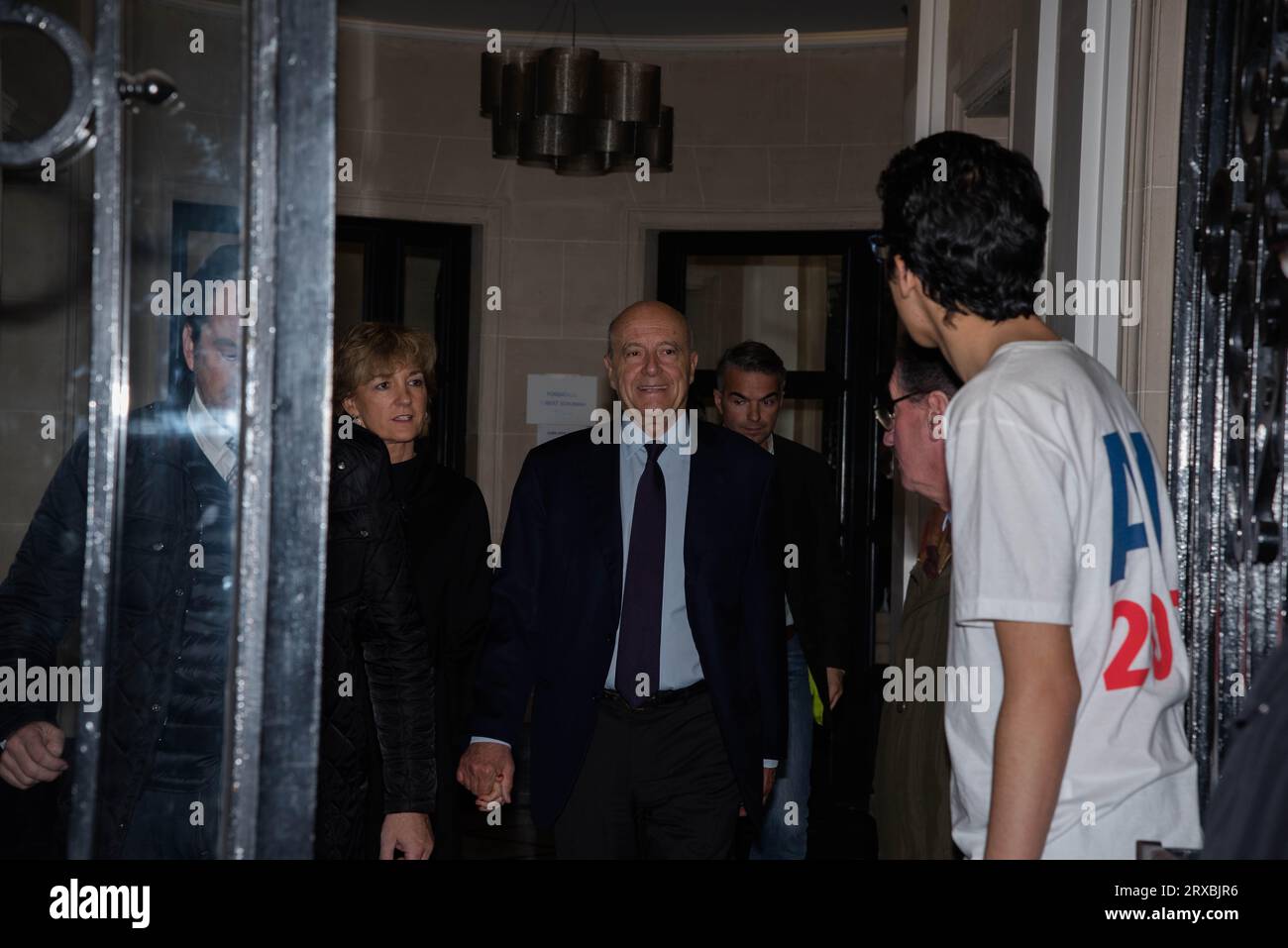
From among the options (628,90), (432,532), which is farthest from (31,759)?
(628,90)

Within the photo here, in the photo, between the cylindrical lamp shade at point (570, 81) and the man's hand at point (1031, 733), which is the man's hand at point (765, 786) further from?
the cylindrical lamp shade at point (570, 81)

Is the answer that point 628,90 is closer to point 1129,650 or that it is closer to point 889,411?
point 889,411

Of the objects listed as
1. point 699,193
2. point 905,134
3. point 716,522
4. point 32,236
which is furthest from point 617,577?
point 699,193

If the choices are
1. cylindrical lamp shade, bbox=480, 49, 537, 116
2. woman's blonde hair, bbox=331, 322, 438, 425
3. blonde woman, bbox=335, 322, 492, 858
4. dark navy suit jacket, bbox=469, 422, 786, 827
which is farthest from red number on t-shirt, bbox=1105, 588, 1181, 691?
cylindrical lamp shade, bbox=480, 49, 537, 116

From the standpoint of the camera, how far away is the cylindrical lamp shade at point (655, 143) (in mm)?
5586

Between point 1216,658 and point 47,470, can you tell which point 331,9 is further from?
point 1216,658

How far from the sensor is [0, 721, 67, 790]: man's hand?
167 cm

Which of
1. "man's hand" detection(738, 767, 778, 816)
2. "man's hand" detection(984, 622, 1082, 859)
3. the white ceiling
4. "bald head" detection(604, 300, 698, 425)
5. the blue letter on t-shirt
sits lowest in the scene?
"man's hand" detection(738, 767, 778, 816)

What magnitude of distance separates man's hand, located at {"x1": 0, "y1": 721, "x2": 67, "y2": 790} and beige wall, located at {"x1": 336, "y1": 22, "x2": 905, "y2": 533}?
19.2ft

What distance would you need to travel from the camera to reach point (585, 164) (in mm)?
5773

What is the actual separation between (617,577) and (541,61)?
9.73 ft

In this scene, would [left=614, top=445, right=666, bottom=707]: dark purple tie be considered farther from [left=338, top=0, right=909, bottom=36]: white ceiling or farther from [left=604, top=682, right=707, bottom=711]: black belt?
[left=338, top=0, right=909, bottom=36]: white ceiling

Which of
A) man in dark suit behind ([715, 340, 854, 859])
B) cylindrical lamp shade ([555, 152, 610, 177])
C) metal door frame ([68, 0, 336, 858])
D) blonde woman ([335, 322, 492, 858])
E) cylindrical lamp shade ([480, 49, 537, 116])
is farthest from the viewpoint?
cylindrical lamp shade ([555, 152, 610, 177])

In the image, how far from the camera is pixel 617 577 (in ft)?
9.48
